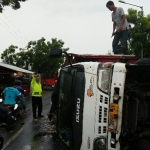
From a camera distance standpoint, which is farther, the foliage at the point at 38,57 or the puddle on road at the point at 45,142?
the foliage at the point at 38,57

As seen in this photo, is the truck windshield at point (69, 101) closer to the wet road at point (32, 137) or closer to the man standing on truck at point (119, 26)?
the wet road at point (32, 137)

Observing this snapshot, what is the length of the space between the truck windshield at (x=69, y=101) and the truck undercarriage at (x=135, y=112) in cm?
70

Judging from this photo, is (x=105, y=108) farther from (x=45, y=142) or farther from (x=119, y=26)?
(x=119, y=26)

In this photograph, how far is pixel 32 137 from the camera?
768cm

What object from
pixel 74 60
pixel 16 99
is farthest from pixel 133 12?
pixel 74 60

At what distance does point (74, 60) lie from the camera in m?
6.56

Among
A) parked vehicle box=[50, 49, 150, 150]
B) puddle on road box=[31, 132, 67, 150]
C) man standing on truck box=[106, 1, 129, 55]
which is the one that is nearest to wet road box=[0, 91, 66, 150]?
puddle on road box=[31, 132, 67, 150]

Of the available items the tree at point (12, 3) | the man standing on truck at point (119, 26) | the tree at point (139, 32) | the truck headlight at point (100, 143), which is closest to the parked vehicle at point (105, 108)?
the truck headlight at point (100, 143)

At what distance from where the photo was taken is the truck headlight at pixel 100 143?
4102 mm

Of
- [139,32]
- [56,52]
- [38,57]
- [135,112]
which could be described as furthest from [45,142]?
Result: [38,57]

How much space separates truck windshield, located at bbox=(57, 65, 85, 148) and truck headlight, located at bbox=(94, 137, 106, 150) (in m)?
0.33

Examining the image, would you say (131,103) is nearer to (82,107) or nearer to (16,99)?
(82,107)

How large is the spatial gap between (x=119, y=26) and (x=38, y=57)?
107 feet

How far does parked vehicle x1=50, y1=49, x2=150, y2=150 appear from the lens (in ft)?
13.5
